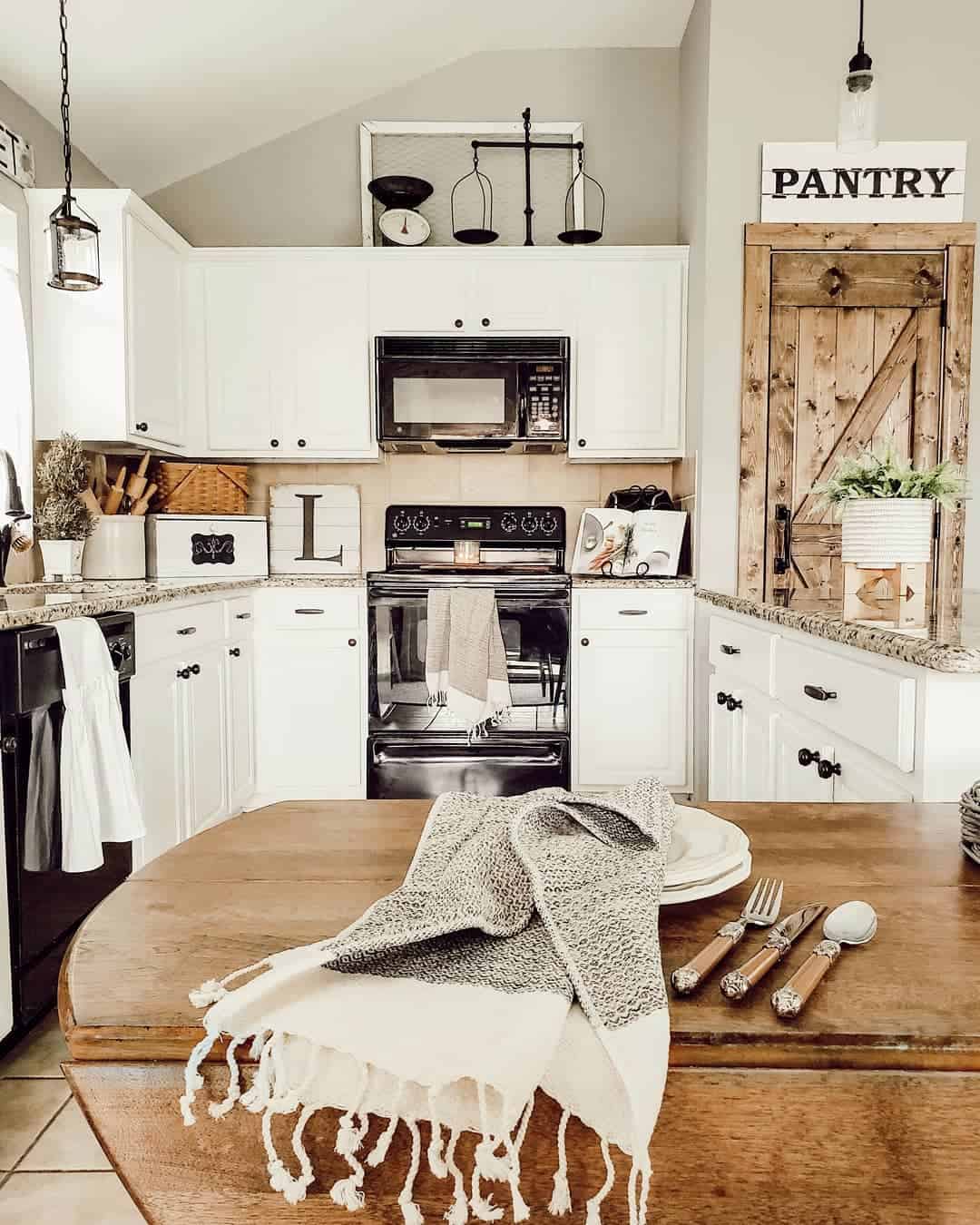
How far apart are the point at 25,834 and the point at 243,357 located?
2531mm

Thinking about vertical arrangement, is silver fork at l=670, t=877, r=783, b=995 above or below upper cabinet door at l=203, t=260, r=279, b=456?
below

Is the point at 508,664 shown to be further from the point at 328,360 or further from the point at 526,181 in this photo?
the point at 526,181

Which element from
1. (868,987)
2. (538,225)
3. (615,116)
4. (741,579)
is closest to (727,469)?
(741,579)

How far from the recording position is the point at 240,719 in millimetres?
3480

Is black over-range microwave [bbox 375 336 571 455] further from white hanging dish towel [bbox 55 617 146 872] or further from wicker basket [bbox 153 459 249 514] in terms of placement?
white hanging dish towel [bbox 55 617 146 872]

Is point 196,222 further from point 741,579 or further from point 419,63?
point 741,579

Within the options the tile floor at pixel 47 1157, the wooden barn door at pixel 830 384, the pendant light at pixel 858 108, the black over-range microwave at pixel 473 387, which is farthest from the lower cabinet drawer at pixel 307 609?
the pendant light at pixel 858 108

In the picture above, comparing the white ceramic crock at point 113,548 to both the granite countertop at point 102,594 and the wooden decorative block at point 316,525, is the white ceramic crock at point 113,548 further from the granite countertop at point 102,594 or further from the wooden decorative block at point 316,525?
the wooden decorative block at point 316,525

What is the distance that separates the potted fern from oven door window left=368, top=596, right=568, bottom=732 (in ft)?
5.56

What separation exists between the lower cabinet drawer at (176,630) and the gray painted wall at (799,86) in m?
2.18

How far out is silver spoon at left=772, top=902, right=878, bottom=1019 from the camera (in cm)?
53

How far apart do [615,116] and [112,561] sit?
295 centimetres

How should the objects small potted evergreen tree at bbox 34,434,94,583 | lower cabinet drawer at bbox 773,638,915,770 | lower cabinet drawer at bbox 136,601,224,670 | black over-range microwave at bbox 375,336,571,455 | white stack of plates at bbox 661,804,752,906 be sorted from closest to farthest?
white stack of plates at bbox 661,804,752,906, lower cabinet drawer at bbox 773,638,915,770, lower cabinet drawer at bbox 136,601,224,670, small potted evergreen tree at bbox 34,434,94,583, black over-range microwave at bbox 375,336,571,455

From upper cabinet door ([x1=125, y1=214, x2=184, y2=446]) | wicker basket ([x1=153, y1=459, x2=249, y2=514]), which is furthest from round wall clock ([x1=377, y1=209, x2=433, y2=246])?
wicker basket ([x1=153, y1=459, x2=249, y2=514])
